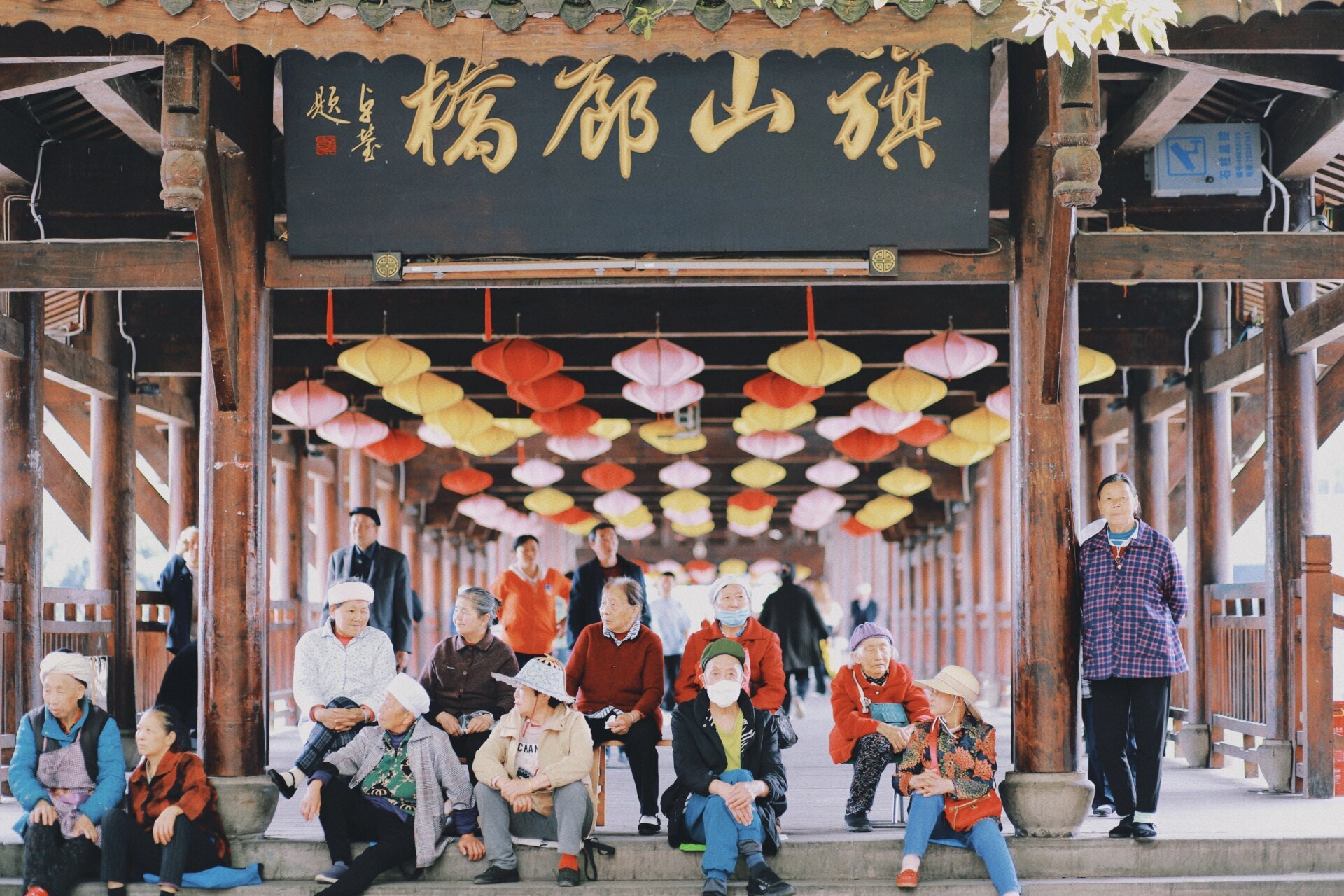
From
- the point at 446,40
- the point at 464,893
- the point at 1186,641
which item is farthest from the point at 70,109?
the point at 1186,641

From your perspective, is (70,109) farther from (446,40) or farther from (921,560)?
(921,560)

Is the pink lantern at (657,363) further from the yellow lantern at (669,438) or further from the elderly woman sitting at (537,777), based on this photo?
the elderly woman sitting at (537,777)

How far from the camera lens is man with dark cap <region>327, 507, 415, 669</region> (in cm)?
830

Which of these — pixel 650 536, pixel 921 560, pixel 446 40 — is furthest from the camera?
pixel 650 536

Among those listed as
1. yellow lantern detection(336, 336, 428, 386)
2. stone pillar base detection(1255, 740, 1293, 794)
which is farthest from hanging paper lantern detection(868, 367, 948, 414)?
stone pillar base detection(1255, 740, 1293, 794)

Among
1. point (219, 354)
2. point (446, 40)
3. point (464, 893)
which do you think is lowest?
point (464, 893)

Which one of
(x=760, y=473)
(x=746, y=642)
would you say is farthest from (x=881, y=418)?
(x=746, y=642)

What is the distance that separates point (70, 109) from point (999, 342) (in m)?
6.92

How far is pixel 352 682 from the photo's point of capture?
6473 mm

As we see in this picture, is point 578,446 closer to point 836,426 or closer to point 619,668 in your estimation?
point 836,426

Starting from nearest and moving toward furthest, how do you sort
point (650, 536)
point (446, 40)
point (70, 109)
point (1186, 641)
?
point (446, 40), point (70, 109), point (1186, 641), point (650, 536)

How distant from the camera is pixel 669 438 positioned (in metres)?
13.6

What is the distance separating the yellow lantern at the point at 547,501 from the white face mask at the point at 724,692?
10.3 meters

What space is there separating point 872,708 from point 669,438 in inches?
268
